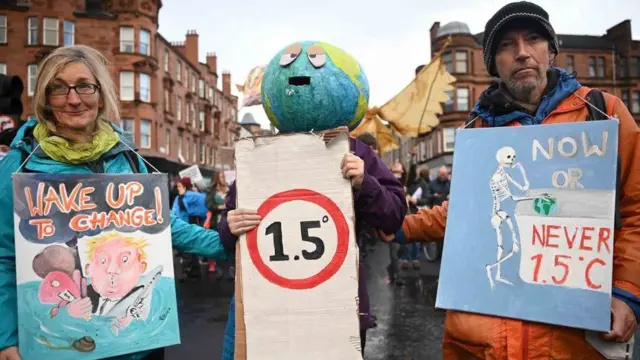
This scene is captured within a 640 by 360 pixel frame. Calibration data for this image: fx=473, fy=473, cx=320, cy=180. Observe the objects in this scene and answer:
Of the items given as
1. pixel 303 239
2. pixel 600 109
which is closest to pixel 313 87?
pixel 303 239

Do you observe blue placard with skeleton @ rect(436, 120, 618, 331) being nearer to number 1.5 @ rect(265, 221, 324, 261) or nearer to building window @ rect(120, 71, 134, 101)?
number 1.5 @ rect(265, 221, 324, 261)

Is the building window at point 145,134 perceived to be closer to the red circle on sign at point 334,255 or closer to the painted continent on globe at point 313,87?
the painted continent on globe at point 313,87

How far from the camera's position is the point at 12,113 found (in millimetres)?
6098

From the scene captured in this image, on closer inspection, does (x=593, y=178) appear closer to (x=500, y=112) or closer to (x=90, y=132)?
(x=500, y=112)

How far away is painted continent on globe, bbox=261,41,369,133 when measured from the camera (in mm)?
1933

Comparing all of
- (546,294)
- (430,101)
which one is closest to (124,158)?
(546,294)

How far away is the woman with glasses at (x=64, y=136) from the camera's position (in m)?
1.85

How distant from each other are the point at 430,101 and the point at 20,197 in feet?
17.9

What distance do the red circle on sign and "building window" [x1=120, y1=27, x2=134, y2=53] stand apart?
3200 centimetres

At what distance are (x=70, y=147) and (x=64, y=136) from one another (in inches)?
2.3

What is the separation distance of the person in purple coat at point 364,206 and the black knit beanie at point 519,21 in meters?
0.71

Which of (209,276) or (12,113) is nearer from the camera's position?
(12,113)

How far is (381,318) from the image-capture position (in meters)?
5.81

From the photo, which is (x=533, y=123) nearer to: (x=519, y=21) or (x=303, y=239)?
(x=519, y=21)
